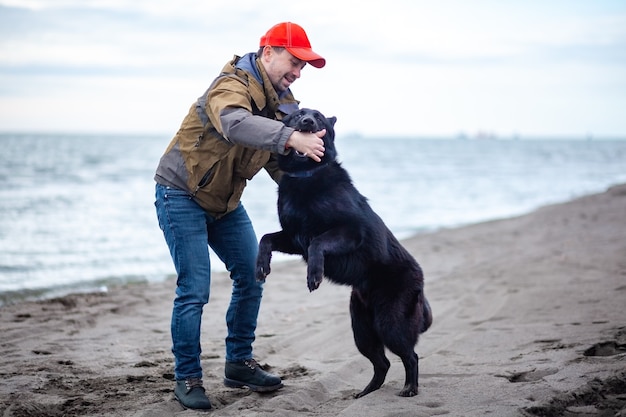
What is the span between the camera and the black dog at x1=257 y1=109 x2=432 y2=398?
3.88 metres

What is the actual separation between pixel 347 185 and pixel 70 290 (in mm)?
5708

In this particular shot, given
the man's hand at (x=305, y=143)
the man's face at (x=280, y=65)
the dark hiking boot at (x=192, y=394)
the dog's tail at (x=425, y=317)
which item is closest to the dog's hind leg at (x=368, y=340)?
the dog's tail at (x=425, y=317)

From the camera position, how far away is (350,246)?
12.6 feet

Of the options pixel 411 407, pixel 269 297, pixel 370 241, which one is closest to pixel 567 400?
pixel 411 407

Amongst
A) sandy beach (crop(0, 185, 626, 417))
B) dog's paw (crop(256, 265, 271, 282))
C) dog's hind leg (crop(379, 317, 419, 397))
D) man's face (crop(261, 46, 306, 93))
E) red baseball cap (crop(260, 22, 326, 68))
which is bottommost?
sandy beach (crop(0, 185, 626, 417))

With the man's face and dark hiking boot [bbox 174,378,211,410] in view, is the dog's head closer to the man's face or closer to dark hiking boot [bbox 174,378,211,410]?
the man's face

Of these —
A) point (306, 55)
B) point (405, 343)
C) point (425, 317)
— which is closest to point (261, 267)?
point (405, 343)

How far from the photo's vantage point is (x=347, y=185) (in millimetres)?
3996

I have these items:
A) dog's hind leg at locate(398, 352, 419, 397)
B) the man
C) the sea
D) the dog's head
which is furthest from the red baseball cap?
the sea

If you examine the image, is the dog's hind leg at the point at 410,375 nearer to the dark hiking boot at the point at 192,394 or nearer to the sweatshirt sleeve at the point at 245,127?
the dark hiking boot at the point at 192,394

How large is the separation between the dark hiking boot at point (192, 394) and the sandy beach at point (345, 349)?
0.05 m

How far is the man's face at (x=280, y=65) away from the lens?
3.85 meters

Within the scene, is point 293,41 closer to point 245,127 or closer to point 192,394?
point 245,127

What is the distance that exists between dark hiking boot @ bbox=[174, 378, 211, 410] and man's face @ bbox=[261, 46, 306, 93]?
1873mm
